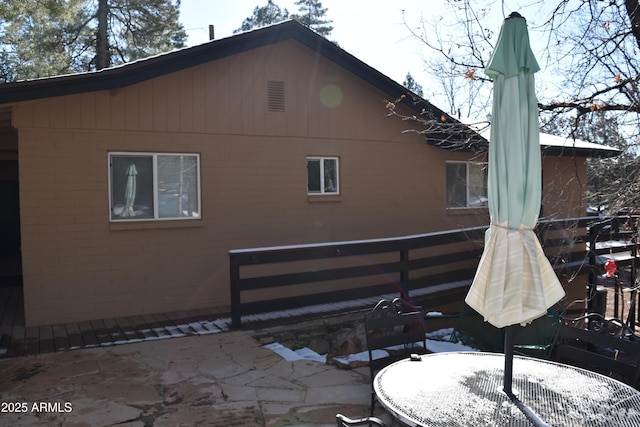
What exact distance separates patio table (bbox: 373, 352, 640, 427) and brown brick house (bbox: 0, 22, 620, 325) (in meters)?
3.56

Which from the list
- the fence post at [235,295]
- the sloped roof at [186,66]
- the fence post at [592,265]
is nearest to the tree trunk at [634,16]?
the fence post at [592,265]

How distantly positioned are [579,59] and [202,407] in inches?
229

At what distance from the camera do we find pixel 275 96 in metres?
8.59

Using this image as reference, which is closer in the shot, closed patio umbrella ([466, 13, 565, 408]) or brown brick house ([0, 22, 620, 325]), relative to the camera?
closed patio umbrella ([466, 13, 565, 408])

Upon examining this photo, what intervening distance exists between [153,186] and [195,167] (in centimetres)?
72

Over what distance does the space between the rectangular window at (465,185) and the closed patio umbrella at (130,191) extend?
642 centimetres

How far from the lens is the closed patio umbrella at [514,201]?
2.91 meters

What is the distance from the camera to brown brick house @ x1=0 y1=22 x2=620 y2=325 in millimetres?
6812

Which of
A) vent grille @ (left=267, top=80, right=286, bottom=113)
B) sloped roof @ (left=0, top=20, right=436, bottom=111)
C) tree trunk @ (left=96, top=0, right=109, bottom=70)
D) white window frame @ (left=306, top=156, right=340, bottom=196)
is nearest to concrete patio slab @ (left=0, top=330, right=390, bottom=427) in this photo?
sloped roof @ (left=0, top=20, right=436, bottom=111)

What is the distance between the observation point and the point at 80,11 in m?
20.4

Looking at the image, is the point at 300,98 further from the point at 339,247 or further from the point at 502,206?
the point at 502,206

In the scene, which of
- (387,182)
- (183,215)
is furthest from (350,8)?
(183,215)

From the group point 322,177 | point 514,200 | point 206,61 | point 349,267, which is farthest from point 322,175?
point 514,200

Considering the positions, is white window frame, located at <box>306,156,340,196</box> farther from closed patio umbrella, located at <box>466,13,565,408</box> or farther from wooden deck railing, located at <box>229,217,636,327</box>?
closed patio umbrella, located at <box>466,13,565,408</box>
